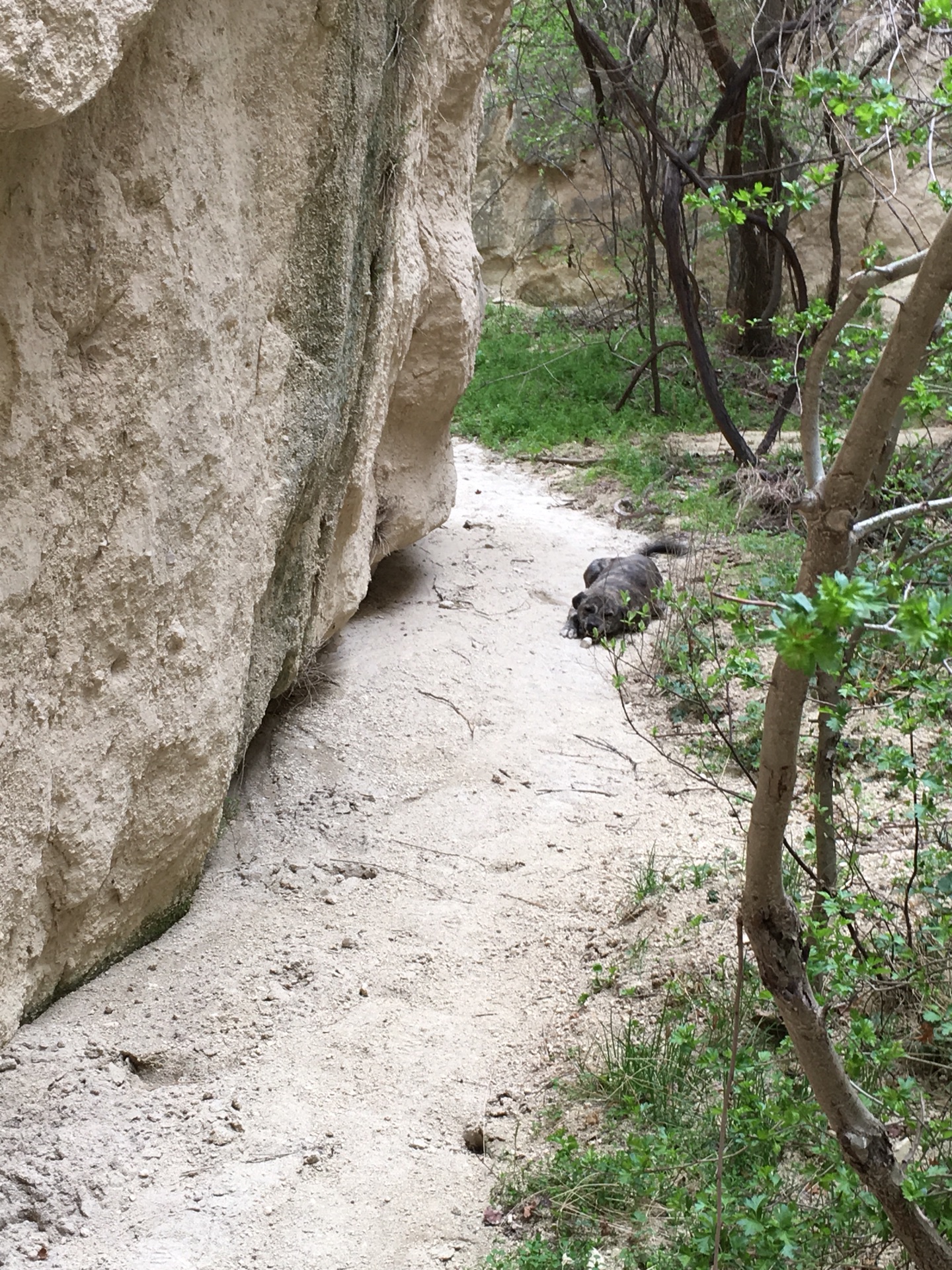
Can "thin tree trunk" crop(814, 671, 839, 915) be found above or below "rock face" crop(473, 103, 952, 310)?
below

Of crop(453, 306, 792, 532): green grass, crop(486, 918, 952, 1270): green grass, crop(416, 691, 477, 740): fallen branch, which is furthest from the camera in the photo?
crop(453, 306, 792, 532): green grass

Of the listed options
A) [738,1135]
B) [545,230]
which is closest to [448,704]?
[738,1135]

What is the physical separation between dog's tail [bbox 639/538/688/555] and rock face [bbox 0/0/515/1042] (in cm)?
336

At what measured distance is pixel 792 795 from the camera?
1.72 metres

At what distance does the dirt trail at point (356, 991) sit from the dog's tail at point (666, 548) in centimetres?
190

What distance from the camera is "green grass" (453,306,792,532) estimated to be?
8648 mm

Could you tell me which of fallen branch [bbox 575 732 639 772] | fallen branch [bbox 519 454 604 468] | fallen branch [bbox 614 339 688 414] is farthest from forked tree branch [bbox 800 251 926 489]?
fallen branch [bbox 614 339 688 414]

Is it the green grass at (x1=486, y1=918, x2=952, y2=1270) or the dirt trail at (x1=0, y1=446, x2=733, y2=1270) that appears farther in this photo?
the dirt trail at (x1=0, y1=446, x2=733, y2=1270)

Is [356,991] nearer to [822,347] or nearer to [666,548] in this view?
[822,347]

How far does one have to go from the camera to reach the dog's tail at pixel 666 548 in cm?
746

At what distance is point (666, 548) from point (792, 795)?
591 centimetres

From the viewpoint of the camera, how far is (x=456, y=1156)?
9.17 feet

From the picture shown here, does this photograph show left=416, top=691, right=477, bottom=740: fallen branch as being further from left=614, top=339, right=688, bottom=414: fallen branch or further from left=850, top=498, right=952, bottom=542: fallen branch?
left=614, top=339, right=688, bottom=414: fallen branch

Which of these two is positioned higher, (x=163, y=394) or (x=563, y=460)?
(x=163, y=394)
